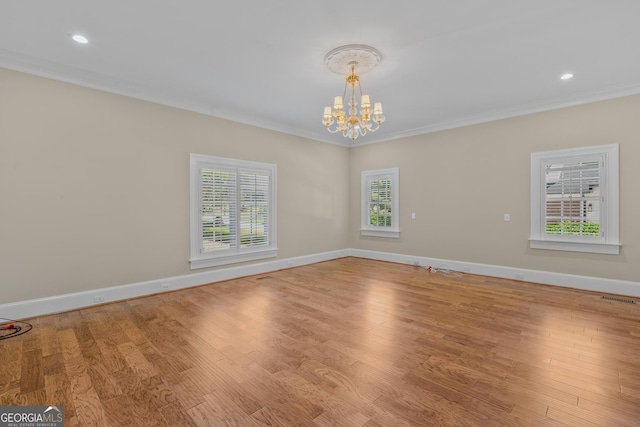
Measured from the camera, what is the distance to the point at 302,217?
21.5ft

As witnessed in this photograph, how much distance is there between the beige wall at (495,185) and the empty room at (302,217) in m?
0.03

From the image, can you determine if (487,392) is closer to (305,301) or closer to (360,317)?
(360,317)

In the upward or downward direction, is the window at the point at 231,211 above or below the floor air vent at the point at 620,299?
above

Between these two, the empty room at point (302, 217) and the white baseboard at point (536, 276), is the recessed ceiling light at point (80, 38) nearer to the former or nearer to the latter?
the empty room at point (302, 217)

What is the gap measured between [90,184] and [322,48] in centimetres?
341

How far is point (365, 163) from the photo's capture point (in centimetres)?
736

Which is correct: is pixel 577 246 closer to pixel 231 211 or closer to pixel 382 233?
pixel 382 233

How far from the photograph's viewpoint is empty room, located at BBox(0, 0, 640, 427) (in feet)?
7.02

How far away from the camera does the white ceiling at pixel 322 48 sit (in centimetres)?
260

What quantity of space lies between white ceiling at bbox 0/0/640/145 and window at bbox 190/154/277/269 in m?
1.10

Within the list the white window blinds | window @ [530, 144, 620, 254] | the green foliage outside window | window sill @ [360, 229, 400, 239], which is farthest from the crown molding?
window sill @ [360, 229, 400, 239]

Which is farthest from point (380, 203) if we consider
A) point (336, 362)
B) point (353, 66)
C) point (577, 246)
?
point (336, 362)

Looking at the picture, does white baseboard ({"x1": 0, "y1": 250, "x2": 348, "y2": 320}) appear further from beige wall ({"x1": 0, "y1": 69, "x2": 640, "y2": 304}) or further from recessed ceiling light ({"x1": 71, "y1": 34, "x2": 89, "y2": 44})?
recessed ceiling light ({"x1": 71, "y1": 34, "x2": 89, "y2": 44})

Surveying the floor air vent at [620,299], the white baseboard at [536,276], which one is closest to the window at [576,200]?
the white baseboard at [536,276]
